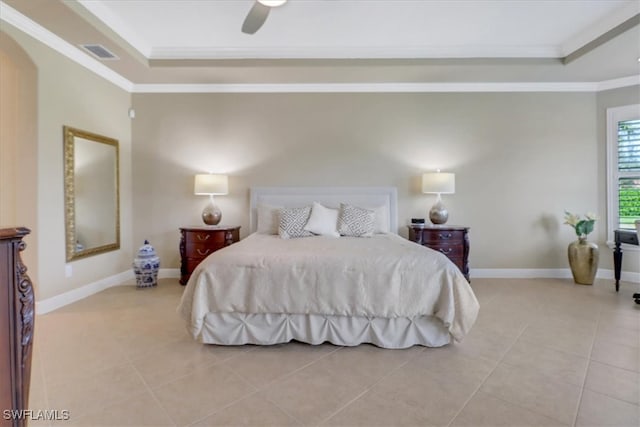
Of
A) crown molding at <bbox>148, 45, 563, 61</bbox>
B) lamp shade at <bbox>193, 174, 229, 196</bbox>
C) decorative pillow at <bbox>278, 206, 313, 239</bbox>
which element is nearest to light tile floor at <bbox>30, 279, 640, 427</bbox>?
decorative pillow at <bbox>278, 206, 313, 239</bbox>

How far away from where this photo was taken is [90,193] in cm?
360

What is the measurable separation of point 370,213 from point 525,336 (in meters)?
1.98

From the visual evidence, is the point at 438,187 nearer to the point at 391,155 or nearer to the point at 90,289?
the point at 391,155

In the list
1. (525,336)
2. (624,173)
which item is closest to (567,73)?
(624,173)

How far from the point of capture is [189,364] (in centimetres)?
207

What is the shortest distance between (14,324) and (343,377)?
166 centimetres

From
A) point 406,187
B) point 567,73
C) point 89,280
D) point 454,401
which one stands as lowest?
point 454,401

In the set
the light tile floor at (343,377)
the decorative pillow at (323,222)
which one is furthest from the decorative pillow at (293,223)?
the light tile floor at (343,377)

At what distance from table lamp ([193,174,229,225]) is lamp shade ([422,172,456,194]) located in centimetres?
281

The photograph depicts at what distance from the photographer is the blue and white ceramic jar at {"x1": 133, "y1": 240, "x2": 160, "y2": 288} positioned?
3.79 meters

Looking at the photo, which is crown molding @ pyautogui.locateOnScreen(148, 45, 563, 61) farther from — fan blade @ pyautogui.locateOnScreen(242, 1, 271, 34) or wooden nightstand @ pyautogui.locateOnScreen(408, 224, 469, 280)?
wooden nightstand @ pyautogui.locateOnScreen(408, 224, 469, 280)

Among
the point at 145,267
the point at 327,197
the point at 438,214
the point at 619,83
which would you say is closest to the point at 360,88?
the point at 327,197

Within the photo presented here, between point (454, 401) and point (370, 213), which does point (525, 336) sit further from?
point (370, 213)

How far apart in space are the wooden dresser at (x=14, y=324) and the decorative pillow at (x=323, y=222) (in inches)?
102
